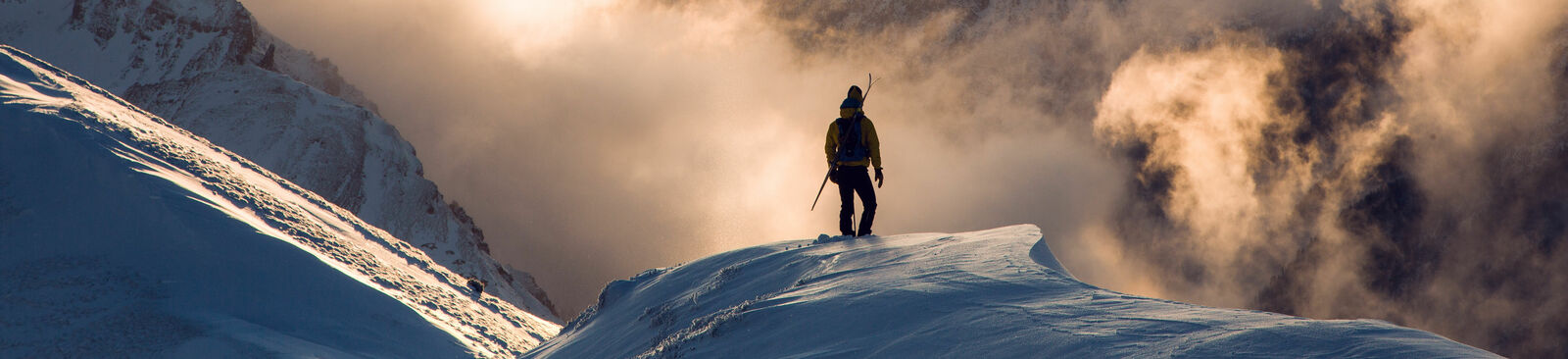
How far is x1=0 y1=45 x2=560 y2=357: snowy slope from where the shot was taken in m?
14.6

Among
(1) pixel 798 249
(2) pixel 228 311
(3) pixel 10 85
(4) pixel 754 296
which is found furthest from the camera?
(3) pixel 10 85

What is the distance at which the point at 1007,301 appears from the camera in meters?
8.98

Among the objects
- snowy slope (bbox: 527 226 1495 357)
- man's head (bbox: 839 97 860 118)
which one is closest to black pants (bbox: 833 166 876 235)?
man's head (bbox: 839 97 860 118)

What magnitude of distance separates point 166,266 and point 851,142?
1045 cm

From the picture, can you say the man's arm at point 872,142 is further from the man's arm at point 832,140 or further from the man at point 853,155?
the man's arm at point 832,140

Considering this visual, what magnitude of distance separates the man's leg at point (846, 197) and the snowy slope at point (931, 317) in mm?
1514

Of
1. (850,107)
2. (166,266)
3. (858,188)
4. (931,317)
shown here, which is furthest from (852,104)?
(166,266)

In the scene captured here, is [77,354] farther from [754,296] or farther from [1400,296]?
[1400,296]

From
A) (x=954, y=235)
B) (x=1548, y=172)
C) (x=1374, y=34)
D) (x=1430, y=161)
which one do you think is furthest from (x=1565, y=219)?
(x=954, y=235)

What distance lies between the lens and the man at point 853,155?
50.5 ft

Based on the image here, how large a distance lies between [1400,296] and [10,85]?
180658 mm

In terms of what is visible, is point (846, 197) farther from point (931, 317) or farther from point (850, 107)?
point (931, 317)

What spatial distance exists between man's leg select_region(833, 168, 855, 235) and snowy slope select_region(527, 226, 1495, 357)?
1.51m

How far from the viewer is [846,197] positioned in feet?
52.2
